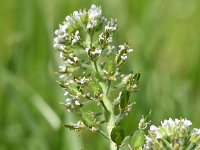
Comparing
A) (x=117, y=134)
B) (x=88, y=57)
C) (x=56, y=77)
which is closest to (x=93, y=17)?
(x=88, y=57)

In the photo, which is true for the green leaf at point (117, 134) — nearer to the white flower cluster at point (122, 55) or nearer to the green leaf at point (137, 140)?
the green leaf at point (137, 140)

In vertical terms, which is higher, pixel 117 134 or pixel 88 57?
pixel 88 57

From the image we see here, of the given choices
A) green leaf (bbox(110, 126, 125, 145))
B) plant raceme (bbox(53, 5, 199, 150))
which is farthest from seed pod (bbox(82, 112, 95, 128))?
green leaf (bbox(110, 126, 125, 145))

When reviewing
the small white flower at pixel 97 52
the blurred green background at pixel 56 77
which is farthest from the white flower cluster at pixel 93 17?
the blurred green background at pixel 56 77

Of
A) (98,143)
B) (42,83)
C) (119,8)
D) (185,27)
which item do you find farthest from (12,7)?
(98,143)

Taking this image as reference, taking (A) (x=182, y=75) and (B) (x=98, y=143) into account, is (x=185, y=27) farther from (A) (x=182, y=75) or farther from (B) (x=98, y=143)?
(B) (x=98, y=143)

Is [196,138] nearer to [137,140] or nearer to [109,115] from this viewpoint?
[137,140]
